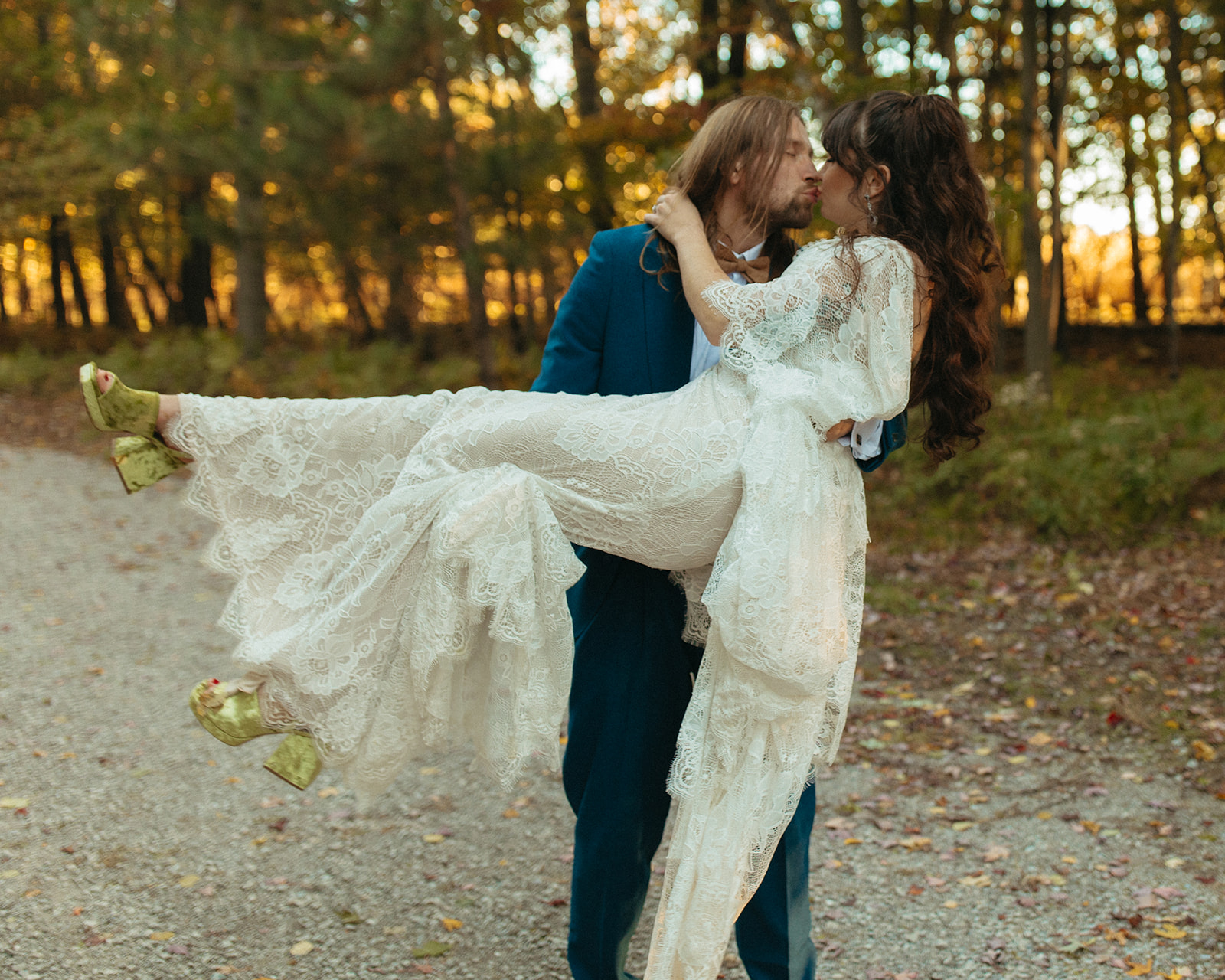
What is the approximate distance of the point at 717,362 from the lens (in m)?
2.35

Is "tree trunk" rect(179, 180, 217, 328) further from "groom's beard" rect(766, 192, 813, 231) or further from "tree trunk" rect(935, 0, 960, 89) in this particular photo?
"groom's beard" rect(766, 192, 813, 231)

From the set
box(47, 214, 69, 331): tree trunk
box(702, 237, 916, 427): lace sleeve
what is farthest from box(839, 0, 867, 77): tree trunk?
box(47, 214, 69, 331): tree trunk

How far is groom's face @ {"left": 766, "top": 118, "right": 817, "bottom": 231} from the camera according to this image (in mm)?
2258

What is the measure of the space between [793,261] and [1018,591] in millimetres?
5666

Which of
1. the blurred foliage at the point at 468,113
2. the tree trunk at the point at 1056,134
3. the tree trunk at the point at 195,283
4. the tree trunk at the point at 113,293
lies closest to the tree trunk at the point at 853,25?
the blurred foliage at the point at 468,113

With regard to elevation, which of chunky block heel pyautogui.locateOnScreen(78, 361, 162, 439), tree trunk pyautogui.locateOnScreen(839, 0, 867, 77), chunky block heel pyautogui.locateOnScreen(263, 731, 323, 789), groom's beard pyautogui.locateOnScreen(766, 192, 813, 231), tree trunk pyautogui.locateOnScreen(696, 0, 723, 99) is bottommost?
chunky block heel pyautogui.locateOnScreen(263, 731, 323, 789)

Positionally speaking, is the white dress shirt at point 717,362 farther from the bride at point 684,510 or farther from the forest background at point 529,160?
the forest background at point 529,160

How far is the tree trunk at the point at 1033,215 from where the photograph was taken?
1033 cm

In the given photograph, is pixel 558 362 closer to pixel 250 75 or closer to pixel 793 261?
pixel 793 261

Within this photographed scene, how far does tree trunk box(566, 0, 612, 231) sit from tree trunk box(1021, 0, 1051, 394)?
4.99 meters

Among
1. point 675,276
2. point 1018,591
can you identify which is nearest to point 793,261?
point 675,276

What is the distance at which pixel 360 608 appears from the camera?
225 centimetres

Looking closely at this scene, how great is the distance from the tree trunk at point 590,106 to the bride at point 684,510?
36.1ft

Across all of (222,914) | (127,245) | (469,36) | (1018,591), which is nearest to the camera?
(222,914)
